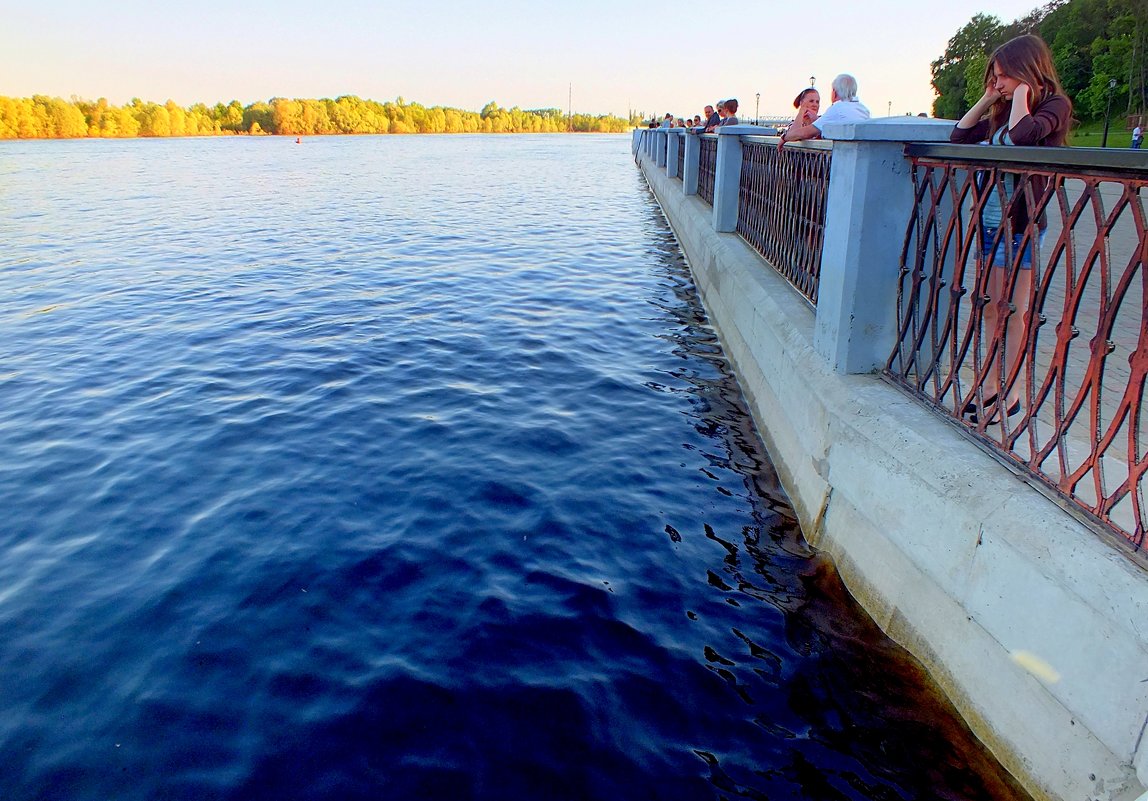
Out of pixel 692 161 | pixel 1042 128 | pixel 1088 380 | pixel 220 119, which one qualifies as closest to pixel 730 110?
pixel 692 161

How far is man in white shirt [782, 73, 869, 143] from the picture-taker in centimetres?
673

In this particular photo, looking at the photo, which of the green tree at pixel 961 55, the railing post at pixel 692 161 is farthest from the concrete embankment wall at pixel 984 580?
the green tree at pixel 961 55

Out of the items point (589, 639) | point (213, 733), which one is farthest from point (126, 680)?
point (589, 639)

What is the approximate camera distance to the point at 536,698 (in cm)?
347

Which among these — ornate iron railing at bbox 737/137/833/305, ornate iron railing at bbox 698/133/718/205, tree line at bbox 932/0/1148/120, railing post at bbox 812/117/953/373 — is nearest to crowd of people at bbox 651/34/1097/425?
railing post at bbox 812/117/953/373

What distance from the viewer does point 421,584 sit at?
4.35 m

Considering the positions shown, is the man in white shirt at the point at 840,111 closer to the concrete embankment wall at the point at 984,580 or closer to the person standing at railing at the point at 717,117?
the concrete embankment wall at the point at 984,580

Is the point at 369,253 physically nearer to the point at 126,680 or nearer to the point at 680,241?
the point at 680,241

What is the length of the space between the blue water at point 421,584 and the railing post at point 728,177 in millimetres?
1490

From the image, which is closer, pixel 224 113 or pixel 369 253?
pixel 369 253

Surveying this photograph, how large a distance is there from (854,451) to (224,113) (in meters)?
187

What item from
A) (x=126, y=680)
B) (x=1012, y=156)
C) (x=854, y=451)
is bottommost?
(x=126, y=680)

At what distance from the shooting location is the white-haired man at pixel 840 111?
6727 millimetres

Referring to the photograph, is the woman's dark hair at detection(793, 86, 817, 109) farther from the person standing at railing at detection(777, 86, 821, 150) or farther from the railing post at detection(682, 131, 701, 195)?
the railing post at detection(682, 131, 701, 195)
